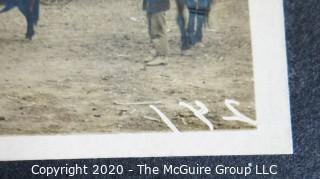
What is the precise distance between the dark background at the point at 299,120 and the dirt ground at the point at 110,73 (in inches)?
1.8

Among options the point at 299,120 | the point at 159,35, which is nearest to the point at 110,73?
the point at 159,35

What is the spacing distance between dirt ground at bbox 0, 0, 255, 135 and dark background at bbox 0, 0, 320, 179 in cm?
5

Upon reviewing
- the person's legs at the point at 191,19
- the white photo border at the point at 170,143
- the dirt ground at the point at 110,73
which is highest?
the person's legs at the point at 191,19

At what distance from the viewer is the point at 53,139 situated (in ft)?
2.02

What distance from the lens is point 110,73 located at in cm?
63

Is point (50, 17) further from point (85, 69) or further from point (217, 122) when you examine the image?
point (217, 122)

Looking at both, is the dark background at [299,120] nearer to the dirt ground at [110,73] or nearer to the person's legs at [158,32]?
the dirt ground at [110,73]

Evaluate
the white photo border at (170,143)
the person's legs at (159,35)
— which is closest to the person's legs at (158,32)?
the person's legs at (159,35)

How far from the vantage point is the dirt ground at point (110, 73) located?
0.62 metres

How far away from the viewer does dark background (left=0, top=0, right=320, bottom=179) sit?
0.61m

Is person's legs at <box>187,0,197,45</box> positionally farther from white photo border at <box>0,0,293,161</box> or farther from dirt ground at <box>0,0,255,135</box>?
white photo border at <box>0,0,293,161</box>

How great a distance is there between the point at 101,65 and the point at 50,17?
0.10 metres

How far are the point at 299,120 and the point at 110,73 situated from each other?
0.89 ft

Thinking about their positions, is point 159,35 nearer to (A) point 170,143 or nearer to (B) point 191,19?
(B) point 191,19
